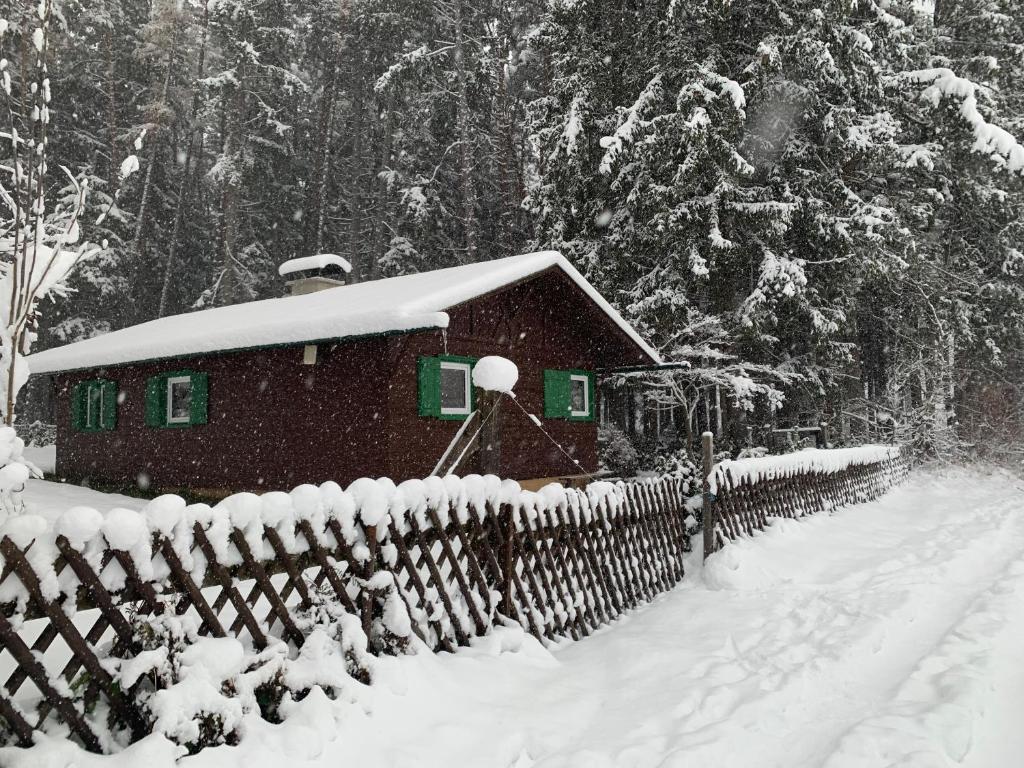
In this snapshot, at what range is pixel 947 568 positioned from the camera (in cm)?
756

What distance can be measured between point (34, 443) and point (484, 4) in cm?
2282

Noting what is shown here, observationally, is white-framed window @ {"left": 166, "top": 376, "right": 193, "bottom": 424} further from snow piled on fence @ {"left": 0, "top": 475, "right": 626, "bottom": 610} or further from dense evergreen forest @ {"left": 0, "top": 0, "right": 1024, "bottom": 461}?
snow piled on fence @ {"left": 0, "top": 475, "right": 626, "bottom": 610}

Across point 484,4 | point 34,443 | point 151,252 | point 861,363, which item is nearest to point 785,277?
point 861,363

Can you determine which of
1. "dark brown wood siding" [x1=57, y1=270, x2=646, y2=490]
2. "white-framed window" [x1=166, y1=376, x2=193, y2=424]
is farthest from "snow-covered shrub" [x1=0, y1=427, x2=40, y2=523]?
"white-framed window" [x1=166, y1=376, x2=193, y2=424]

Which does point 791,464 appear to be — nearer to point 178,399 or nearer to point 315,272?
point 178,399

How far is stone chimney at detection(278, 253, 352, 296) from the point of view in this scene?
18.2m

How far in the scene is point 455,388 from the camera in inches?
522

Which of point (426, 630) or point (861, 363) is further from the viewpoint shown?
point (861, 363)

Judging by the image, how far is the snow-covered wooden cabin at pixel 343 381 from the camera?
39.1 feet

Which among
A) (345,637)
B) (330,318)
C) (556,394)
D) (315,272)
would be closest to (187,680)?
(345,637)

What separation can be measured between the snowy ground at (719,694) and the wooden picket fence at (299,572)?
0.23m

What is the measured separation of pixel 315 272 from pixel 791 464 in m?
12.8

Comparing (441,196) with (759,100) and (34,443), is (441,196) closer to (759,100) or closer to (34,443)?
(759,100)

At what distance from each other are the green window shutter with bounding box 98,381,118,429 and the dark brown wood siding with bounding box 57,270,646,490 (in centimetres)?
22
